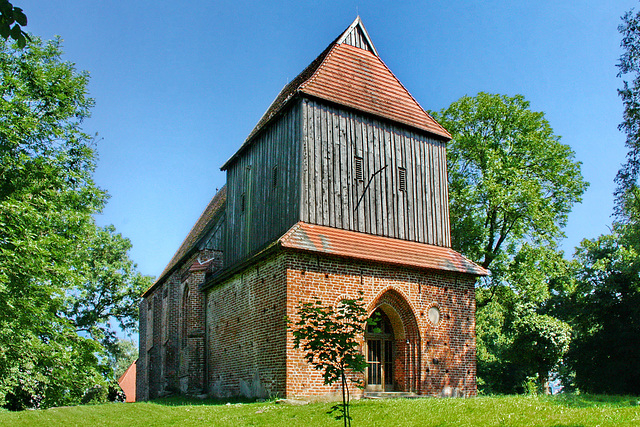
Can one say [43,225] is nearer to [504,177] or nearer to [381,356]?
[381,356]

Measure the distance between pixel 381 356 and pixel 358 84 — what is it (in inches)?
335

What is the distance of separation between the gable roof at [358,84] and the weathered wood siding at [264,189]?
51 centimetres

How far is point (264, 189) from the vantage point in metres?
18.9

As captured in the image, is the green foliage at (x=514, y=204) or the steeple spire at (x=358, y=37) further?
the green foliage at (x=514, y=204)

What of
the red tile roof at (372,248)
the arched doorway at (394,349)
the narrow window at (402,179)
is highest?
the narrow window at (402,179)

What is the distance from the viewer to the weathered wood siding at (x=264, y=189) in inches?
673

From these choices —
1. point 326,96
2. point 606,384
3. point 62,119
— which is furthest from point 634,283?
point 62,119

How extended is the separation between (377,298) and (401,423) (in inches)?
234

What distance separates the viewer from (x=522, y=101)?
26.0 meters

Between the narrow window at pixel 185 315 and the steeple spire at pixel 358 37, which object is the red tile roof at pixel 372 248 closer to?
the steeple spire at pixel 358 37

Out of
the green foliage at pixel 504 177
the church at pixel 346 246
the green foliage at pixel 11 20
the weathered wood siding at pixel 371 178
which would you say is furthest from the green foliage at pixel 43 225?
the green foliage at pixel 504 177

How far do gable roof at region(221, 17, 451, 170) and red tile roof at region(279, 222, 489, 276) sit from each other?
394 cm

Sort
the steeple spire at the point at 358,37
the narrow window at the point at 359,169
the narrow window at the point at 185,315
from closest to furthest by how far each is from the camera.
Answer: the narrow window at the point at 359,169, the steeple spire at the point at 358,37, the narrow window at the point at 185,315

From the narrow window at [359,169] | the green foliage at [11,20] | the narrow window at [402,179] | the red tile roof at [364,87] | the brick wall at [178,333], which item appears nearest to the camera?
the green foliage at [11,20]
